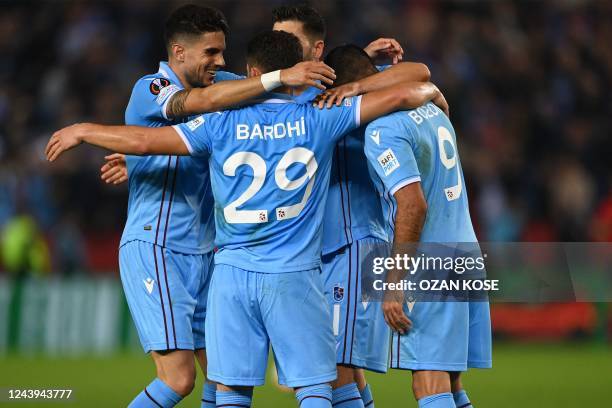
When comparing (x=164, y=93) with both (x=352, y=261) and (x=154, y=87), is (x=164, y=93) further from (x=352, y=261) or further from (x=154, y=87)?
(x=352, y=261)

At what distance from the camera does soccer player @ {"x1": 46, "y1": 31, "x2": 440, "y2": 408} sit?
5.04m

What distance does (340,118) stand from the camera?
5.16 metres

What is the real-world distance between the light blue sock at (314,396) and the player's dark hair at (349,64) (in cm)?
157

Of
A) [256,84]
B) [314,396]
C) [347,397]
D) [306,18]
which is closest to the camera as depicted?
[314,396]

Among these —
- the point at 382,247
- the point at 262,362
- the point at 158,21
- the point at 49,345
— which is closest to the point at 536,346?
the point at 49,345

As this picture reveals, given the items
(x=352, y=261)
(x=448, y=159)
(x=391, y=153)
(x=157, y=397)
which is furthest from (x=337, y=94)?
(x=157, y=397)

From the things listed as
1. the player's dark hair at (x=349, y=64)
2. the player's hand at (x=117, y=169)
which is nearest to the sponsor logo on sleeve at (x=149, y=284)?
the player's hand at (x=117, y=169)

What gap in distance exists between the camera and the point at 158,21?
1539cm

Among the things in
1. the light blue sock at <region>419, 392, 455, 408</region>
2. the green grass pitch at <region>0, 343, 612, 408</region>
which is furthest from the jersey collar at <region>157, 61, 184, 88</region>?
the green grass pitch at <region>0, 343, 612, 408</region>

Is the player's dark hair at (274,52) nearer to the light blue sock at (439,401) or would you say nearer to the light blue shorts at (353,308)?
the light blue shorts at (353,308)

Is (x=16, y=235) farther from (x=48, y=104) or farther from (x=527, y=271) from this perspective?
(x=527, y=271)

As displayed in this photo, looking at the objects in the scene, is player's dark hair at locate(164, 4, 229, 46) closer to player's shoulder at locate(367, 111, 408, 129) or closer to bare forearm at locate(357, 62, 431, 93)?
bare forearm at locate(357, 62, 431, 93)

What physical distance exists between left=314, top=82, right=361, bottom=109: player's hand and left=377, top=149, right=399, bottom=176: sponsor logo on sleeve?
13.1 inches

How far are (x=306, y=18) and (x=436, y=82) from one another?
831cm
